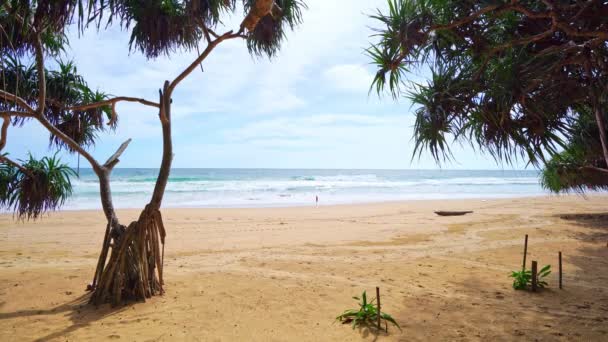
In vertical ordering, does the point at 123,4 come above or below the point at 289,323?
above

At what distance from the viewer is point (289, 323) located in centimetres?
336

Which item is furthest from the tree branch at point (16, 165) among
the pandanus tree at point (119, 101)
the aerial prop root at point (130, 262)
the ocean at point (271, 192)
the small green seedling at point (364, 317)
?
the ocean at point (271, 192)

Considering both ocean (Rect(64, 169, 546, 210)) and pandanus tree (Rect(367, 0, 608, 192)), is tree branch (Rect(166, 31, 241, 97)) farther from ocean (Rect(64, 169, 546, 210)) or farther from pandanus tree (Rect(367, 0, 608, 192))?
ocean (Rect(64, 169, 546, 210))

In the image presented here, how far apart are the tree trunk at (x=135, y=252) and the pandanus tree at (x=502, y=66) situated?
2.45 m

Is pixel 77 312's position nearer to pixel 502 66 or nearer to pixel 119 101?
pixel 119 101

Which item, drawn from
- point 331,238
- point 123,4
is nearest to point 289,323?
point 123,4

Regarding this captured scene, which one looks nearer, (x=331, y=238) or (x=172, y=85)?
(x=172, y=85)

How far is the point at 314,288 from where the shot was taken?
4.39 meters

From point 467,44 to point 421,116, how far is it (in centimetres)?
81

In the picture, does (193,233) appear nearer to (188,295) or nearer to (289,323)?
(188,295)

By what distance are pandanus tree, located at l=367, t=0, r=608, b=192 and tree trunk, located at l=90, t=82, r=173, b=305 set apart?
8.05ft

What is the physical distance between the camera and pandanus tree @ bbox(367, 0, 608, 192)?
279cm

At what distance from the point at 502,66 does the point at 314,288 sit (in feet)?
10.5

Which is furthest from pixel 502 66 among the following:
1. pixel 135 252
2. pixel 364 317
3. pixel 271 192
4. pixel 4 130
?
pixel 271 192
